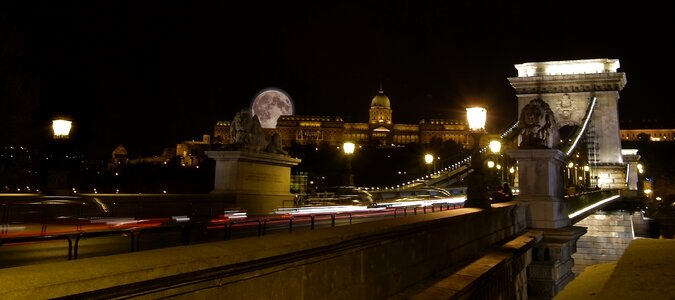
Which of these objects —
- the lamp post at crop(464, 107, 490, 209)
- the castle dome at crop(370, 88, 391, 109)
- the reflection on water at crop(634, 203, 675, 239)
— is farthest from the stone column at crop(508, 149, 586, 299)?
the castle dome at crop(370, 88, 391, 109)

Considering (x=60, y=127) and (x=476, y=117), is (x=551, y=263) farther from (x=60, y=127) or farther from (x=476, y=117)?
(x=60, y=127)

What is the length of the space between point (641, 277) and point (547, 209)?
390 inches

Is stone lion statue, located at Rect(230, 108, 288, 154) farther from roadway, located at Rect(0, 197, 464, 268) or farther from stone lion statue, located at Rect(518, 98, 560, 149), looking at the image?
stone lion statue, located at Rect(518, 98, 560, 149)

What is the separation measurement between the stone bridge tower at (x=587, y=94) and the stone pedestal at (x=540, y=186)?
44017mm

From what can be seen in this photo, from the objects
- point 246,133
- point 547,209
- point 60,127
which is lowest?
point 547,209

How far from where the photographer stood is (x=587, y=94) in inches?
2248

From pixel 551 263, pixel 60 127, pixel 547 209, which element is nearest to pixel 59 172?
pixel 60 127

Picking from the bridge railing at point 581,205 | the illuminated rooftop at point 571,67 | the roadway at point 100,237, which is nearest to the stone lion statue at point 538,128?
the bridge railing at point 581,205

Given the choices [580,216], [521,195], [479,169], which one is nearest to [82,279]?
[479,169]

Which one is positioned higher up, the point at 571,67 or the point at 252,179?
the point at 571,67

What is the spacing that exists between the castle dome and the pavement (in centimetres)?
16733

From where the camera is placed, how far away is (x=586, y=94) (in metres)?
57.1

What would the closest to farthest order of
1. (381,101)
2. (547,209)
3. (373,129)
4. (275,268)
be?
(275,268) → (547,209) → (373,129) → (381,101)

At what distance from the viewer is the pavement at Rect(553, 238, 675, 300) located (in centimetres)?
483
